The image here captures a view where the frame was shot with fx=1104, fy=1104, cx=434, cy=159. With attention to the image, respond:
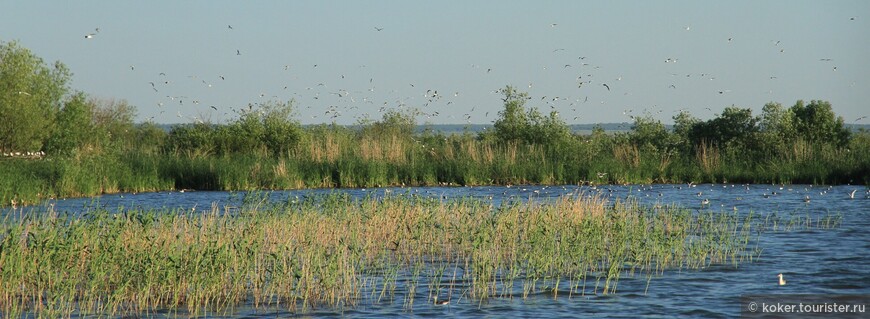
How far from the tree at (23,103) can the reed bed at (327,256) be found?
75.0 feet

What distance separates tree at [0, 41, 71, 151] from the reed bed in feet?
75.0

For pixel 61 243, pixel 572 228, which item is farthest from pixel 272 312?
pixel 572 228

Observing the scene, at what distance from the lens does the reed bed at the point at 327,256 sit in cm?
1497

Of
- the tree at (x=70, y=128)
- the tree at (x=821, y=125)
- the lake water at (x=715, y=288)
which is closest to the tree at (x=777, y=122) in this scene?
the tree at (x=821, y=125)

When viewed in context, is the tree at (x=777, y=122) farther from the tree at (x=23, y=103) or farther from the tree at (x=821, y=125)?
the tree at (x=23, y=103)

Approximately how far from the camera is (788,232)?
25.3 m

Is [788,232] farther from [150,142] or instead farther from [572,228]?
[150,142]

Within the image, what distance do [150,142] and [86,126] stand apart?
4.26 m

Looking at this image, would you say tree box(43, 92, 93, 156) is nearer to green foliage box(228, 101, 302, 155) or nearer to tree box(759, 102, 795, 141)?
green foliage box(228, 101, 302, 155)

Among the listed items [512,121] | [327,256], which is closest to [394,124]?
[512,121]

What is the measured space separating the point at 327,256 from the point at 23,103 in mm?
28052

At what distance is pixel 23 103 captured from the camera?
42281 millimetres

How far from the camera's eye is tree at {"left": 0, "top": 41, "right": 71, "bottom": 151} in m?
42.3

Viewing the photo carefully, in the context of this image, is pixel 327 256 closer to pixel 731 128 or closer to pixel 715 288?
pixel 715 288
